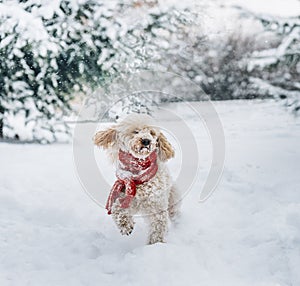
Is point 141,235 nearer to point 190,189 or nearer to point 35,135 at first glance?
point 190,189

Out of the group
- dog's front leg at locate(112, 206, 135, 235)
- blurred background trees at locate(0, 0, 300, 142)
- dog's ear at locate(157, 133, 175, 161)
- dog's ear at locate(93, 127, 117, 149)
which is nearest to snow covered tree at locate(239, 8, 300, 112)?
blurred background trees at locate(0, 0, 300, 142)

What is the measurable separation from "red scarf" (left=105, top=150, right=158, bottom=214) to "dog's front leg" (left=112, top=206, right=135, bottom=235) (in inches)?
2.1

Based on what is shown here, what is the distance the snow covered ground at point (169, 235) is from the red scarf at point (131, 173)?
1.19 ft

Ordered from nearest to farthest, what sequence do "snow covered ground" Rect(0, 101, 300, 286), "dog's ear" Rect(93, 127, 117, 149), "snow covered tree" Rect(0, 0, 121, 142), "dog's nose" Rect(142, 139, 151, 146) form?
"snow covered ground" Rect(0, 101, 300, 286) < "dog's nose" Rect(142, 139, 151, 146) < "dog's ear" Rect(93, 127, 117, 149) < "snow covered tree" Rect(0, 0, 121, 142)

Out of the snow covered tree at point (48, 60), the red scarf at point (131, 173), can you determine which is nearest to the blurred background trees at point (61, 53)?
the snow covered tree at point (48, 60)

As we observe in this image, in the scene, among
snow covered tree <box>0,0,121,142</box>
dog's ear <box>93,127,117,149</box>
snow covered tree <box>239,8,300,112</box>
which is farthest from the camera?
snow covered tree <box>0,0,121,142</box>

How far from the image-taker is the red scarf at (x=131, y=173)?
9.26ft

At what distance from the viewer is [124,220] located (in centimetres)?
290

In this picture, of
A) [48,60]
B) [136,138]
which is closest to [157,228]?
[136,138]

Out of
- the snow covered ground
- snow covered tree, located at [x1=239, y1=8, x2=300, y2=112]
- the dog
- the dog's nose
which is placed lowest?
the snow covered ground

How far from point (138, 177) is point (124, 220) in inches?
12.5

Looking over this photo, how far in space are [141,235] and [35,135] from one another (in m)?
3.49

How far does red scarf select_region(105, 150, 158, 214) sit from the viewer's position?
2.82 meters

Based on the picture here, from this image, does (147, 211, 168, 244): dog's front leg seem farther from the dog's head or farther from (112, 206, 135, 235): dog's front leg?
the dog's head
